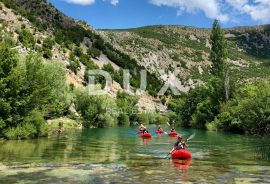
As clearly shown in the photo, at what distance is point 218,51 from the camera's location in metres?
92.4

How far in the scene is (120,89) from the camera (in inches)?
5143

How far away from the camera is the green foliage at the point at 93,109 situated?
300ft

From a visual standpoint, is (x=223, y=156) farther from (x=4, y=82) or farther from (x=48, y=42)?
(x=48, y=42)

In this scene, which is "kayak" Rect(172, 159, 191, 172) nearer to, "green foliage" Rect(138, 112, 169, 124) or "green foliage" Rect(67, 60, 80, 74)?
"green foliage" Rect(67, 60, 80, 74)

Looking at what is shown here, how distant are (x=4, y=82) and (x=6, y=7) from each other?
80682mm

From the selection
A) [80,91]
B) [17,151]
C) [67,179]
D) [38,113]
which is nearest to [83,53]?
[80,91]

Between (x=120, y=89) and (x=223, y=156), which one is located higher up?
(x=120, y=89)

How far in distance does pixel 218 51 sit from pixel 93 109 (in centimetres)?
2862

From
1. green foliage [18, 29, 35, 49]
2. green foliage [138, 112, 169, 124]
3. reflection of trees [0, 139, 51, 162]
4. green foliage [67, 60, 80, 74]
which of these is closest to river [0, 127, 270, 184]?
reflection of trees [0, 139, 51, 162]

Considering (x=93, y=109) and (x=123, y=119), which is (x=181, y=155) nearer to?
(x=93, y=109)

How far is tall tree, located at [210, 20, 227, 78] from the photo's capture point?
91375 mm

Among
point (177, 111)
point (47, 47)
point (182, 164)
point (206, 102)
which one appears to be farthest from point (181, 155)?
point (177, 111)

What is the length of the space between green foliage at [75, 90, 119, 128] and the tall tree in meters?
24.1

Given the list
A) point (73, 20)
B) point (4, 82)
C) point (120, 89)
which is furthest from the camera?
point (73, 20)
